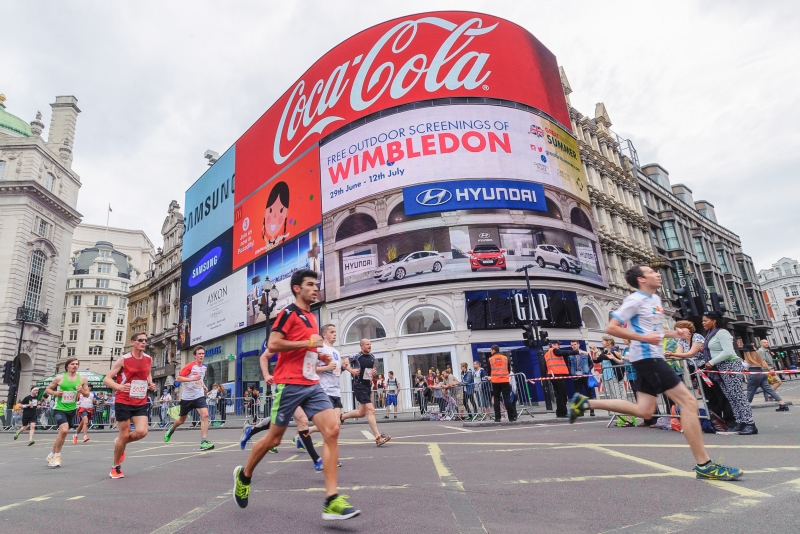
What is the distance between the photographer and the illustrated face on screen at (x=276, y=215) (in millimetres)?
31375

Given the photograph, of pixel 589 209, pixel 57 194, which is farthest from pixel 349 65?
pixel 57 194

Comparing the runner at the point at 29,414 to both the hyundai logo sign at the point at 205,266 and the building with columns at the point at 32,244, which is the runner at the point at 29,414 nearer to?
the hyundai logo sign at the point at 205,266

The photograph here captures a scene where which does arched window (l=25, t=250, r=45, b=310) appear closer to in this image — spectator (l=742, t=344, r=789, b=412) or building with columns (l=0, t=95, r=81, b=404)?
building with columns (l=0, t=95, r=81, b=404)

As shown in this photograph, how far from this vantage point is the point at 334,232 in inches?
1062

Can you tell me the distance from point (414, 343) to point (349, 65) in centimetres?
1826

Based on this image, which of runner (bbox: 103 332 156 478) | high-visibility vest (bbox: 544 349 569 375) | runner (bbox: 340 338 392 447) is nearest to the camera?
runner (bbox: 103 332 156 478)

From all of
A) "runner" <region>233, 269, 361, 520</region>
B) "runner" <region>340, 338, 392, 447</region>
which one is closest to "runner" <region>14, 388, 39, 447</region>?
"runner" <region>340, 338, 392, 447</region>

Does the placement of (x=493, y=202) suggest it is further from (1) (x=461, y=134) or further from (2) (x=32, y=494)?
(2) (x=32, y=494)

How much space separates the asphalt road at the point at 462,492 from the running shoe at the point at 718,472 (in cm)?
8

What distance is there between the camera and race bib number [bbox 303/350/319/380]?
379 cm

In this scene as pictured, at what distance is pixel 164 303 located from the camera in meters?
48.6

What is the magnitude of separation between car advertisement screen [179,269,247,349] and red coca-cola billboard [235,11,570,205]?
10002 mm

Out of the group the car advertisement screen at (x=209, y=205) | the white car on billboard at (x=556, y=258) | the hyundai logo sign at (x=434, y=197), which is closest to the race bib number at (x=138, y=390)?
the hyundai logo sign at (x=434, y=197)

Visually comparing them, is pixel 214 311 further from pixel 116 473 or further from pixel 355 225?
pixel 116 473
